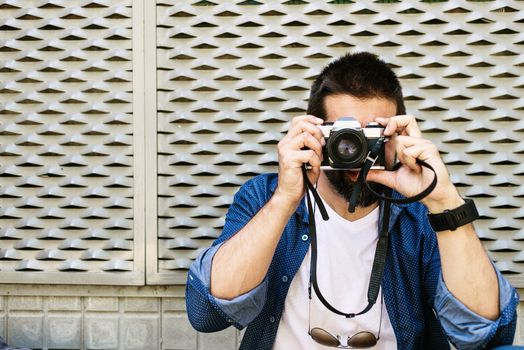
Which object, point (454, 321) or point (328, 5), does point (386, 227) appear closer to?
point (454, 321)

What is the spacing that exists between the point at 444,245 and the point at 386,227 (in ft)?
0.73


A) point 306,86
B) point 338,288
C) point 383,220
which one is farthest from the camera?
point 306,86

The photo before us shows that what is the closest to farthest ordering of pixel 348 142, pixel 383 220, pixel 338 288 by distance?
pixel 348 142, pixel 383 220, pixel 338 288

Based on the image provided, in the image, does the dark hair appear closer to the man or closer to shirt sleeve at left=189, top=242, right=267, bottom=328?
the man

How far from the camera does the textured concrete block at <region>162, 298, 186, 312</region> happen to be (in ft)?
11.2

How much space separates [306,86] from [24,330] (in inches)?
70.2

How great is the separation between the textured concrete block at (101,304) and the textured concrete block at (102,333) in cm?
5

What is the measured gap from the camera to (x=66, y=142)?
10.9ft

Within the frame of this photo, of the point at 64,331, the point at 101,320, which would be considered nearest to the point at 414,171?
the point at 101,320

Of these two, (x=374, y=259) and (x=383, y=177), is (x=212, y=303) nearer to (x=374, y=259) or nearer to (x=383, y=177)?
(x=374, y=259)

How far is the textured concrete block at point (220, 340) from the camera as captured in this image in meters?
3.39

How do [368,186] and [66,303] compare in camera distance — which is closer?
[368,186]

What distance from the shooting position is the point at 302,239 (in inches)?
105

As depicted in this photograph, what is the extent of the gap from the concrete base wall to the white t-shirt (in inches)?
33.1
